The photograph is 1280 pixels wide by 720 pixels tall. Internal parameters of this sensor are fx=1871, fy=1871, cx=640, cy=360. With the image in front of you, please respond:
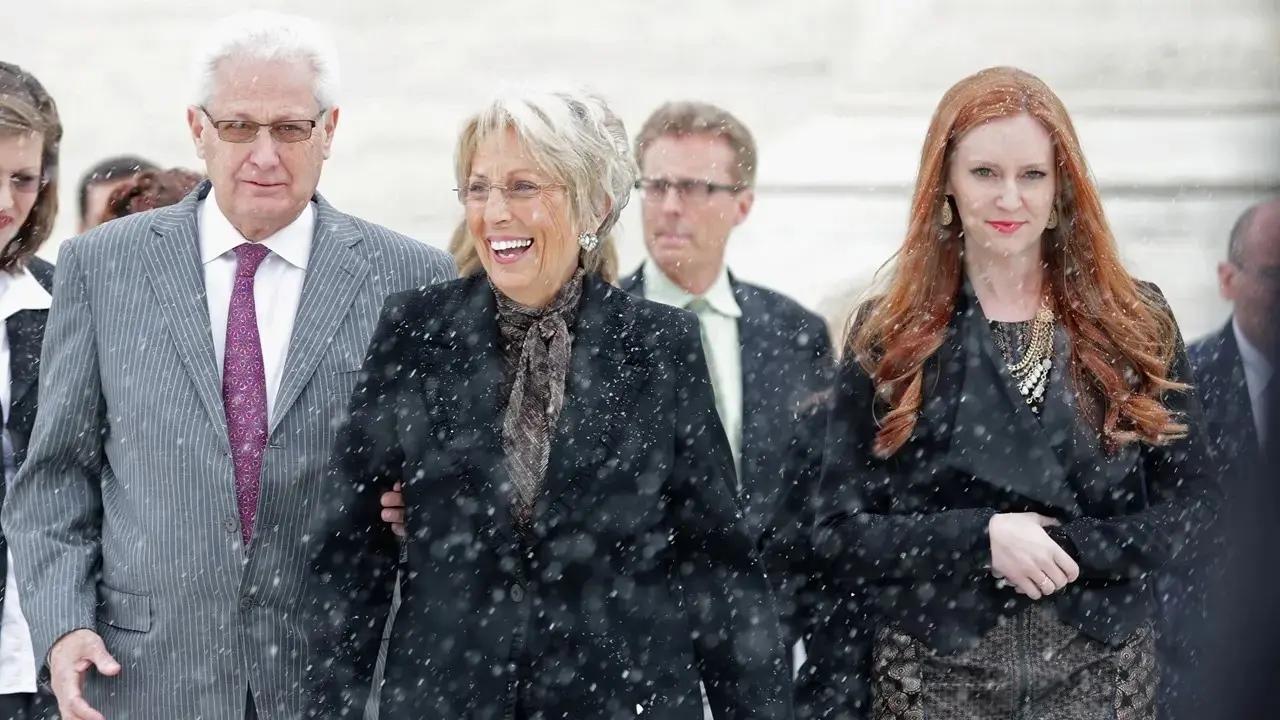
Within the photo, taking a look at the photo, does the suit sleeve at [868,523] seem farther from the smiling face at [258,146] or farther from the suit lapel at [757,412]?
the smiling face at [258,146]

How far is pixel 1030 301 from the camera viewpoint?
368 cm

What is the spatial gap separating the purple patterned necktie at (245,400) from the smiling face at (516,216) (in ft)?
1.75

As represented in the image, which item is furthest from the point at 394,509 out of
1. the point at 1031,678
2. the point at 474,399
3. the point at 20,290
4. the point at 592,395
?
the point at 20,290

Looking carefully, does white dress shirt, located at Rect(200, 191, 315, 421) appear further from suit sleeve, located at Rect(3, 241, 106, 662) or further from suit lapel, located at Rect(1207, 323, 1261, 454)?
suit lapel, located at Rect(1207, 323, 1261, 454)

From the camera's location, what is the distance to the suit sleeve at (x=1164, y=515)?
3426mm

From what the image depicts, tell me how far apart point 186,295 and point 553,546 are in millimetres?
916

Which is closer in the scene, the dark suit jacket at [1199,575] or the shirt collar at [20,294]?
the dark suit jacket at [1199,575]

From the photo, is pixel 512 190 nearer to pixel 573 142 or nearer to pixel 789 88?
pixel 573 142

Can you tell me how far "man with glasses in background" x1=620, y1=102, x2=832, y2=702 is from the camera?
15.0ft

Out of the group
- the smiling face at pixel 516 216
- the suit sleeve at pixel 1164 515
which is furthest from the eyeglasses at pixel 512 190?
the suit sleeve at pixel 1164 515

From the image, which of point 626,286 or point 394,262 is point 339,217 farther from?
point 626,286

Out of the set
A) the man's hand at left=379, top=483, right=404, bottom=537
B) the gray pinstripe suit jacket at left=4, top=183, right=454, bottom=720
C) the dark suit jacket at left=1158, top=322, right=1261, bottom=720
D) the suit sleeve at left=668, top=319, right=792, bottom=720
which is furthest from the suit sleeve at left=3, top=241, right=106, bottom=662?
the dark suit jacket at left=1158, top=322, right=1261, bottom=720

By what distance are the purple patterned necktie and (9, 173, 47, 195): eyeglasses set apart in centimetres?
95

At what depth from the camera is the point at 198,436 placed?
3.53 m
